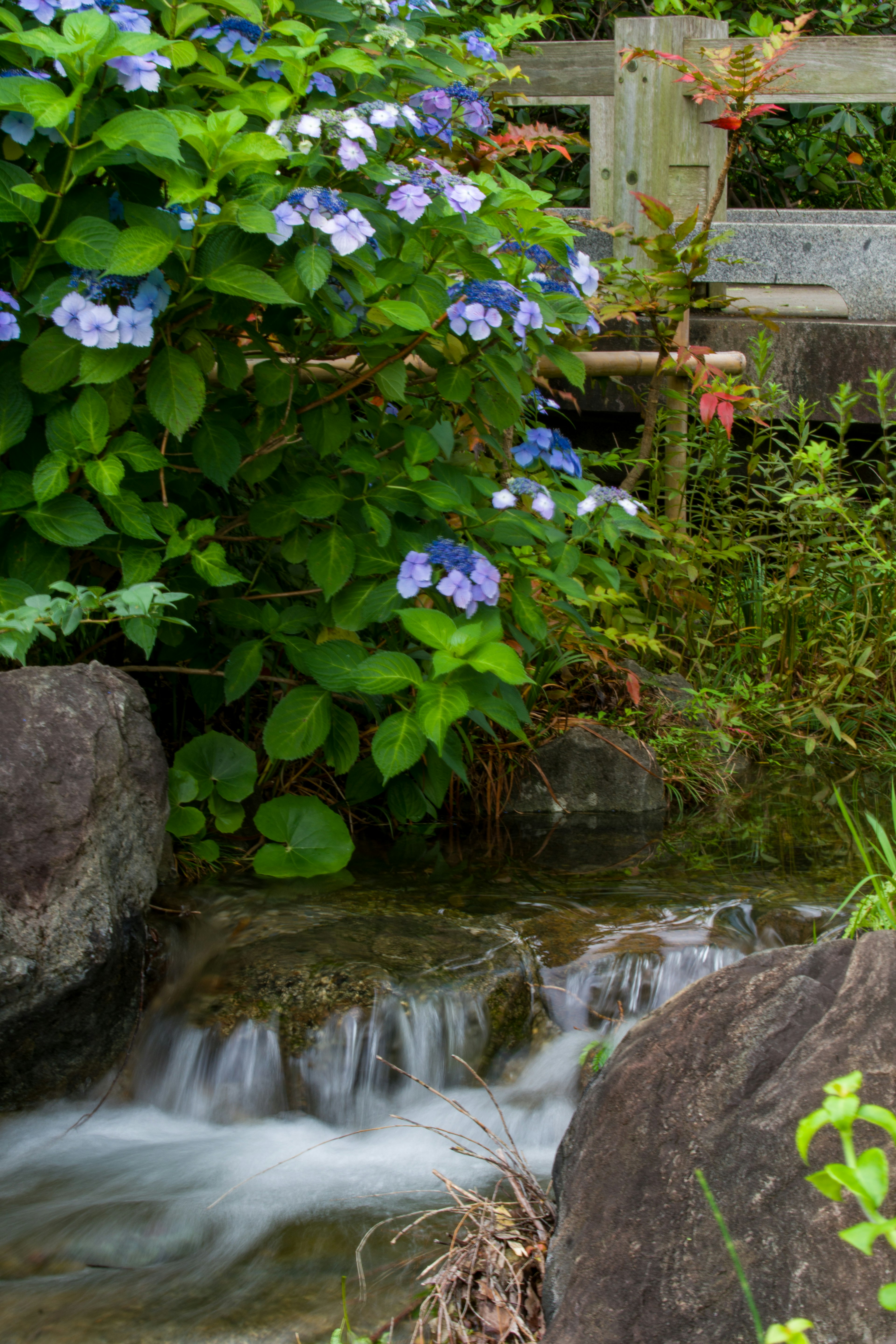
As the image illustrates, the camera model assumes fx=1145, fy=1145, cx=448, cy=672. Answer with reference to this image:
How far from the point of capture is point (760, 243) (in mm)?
5238

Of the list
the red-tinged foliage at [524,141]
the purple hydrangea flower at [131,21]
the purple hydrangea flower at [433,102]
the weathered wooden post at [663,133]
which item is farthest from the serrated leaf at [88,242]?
the weathered wooden post at [663,133]

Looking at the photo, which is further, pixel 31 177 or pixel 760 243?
pixel 760 243

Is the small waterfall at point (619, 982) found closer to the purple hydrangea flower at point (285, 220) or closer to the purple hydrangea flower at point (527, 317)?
the purple hydrangea flower at point (527, 317)

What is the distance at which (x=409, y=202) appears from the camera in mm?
2252

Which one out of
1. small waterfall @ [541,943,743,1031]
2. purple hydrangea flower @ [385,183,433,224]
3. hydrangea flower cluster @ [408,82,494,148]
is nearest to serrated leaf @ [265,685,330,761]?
small waterfall @ [541,943,743,1031]

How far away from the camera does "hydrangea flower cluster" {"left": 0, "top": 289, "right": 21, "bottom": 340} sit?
2205 millimetres

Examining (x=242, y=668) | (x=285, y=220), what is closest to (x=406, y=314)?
(x=285, y=220)

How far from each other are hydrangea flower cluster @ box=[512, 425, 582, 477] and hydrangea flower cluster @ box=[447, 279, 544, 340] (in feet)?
1.41

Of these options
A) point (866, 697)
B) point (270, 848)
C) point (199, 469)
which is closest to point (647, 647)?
point (866, 697)

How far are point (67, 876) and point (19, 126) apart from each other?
55.9 inches

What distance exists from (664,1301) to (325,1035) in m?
1.13

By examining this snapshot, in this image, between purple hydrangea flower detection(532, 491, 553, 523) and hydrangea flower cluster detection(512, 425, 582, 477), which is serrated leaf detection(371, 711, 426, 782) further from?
hydrangea flower cluster detection(512, 425, 582, 477)

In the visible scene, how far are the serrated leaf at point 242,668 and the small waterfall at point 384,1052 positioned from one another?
0.81m

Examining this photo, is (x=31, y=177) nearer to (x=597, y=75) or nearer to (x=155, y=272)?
(x=155, y=272)
